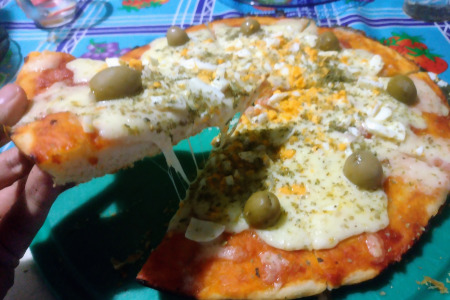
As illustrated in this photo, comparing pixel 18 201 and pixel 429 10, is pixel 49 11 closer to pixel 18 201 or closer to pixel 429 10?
pixel 18 201

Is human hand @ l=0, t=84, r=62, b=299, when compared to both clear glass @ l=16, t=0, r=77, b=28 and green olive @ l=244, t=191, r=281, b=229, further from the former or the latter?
clear glass @ l=16, t=0, r=77, b=28

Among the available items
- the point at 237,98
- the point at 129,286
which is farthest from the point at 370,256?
the point at 129,286

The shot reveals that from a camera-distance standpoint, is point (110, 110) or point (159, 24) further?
point (159, 24)

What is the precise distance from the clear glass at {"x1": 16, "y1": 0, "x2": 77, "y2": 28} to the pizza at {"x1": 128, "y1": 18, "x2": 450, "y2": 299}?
6.99 ft

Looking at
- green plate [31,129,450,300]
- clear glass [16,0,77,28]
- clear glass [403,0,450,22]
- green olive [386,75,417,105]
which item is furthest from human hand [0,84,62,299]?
clear glass [403,0,450,22]

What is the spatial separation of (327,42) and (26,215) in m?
2.03

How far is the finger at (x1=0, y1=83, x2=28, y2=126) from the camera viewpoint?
1455 millimetres

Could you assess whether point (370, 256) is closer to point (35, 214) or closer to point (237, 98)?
point (237, 98)

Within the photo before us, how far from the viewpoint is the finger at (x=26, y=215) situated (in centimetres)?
153

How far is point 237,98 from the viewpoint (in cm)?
175

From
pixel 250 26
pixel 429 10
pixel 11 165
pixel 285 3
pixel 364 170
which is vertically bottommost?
pixel 429 10

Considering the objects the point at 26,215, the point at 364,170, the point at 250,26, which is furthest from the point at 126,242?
the point at 250,26

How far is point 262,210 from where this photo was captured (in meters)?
1.60

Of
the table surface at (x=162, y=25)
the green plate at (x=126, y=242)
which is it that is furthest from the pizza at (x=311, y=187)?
the table surface at (x=162, y=25)
